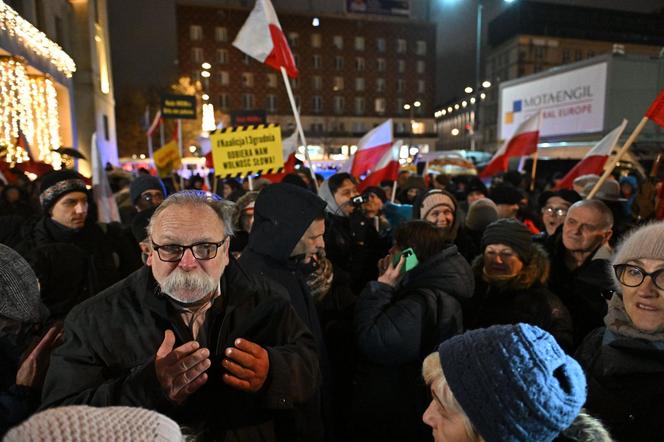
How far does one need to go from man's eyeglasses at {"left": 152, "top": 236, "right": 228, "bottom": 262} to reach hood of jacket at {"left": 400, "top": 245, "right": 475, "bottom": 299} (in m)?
1.16

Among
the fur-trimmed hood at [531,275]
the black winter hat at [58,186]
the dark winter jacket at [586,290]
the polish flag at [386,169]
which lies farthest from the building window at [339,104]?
the fur-trimmed hood at [531,275]

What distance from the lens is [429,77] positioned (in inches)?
2589

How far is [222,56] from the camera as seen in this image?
190 feet

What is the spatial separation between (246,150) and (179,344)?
4.44m

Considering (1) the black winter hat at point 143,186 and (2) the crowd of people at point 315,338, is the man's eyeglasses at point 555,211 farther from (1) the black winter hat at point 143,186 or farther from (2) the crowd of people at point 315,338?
A: (1) the black winter hat at point 143,186

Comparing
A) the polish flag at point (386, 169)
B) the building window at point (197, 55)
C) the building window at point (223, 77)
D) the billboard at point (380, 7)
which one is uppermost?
the billboard at point (380, 7)

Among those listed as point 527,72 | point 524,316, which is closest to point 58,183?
point 524,316

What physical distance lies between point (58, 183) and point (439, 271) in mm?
3342

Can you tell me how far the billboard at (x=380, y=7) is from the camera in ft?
215

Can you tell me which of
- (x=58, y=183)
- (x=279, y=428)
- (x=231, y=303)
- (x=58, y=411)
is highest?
(x=58, y=183)

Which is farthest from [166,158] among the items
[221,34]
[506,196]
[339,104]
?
[339,104]

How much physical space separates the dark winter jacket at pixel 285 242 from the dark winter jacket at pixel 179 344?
34cm

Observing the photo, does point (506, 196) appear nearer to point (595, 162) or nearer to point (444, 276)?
point (595, 162)

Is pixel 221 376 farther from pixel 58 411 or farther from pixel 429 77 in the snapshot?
pixel 429 77
